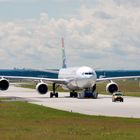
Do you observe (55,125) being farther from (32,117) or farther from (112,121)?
(32,117)

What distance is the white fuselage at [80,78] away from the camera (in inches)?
2918

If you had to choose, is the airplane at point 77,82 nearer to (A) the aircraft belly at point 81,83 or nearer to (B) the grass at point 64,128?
(A) the aircraft belly at point 81,83

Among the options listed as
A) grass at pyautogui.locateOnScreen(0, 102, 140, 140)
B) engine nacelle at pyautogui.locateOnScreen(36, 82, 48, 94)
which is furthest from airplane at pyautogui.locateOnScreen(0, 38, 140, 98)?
grass at pyautogui.locateOnScreen(0, 102, 140, 140)

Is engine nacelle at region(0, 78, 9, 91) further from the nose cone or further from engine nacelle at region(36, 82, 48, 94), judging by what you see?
the nose cone

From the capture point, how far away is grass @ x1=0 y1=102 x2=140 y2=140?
25.8 meters

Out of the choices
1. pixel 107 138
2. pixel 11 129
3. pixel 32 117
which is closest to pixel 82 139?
pixel 107 138

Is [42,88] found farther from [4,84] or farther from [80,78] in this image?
[4,84]

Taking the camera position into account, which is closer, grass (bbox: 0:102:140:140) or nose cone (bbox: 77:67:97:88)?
grass (bbox: 0:102:140:140)

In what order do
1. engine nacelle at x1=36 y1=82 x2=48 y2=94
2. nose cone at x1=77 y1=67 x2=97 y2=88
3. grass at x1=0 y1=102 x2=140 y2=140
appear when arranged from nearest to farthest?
1. grass at x1=0 y1=102 x2=140 y2=140
2. nose cone at x1=77 y1=67 x2=97 y2=88
3. engine nacelle at x1=36 y1=82 x2=48 y2=94

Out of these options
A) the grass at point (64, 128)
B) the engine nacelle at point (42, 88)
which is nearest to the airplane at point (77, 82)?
the engine nacelle at point (42, 88)

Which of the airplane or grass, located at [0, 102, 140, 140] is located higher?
the airplane

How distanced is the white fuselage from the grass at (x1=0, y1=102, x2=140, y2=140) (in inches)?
1303

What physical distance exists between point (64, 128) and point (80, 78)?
147 ft

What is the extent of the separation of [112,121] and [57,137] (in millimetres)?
10153
